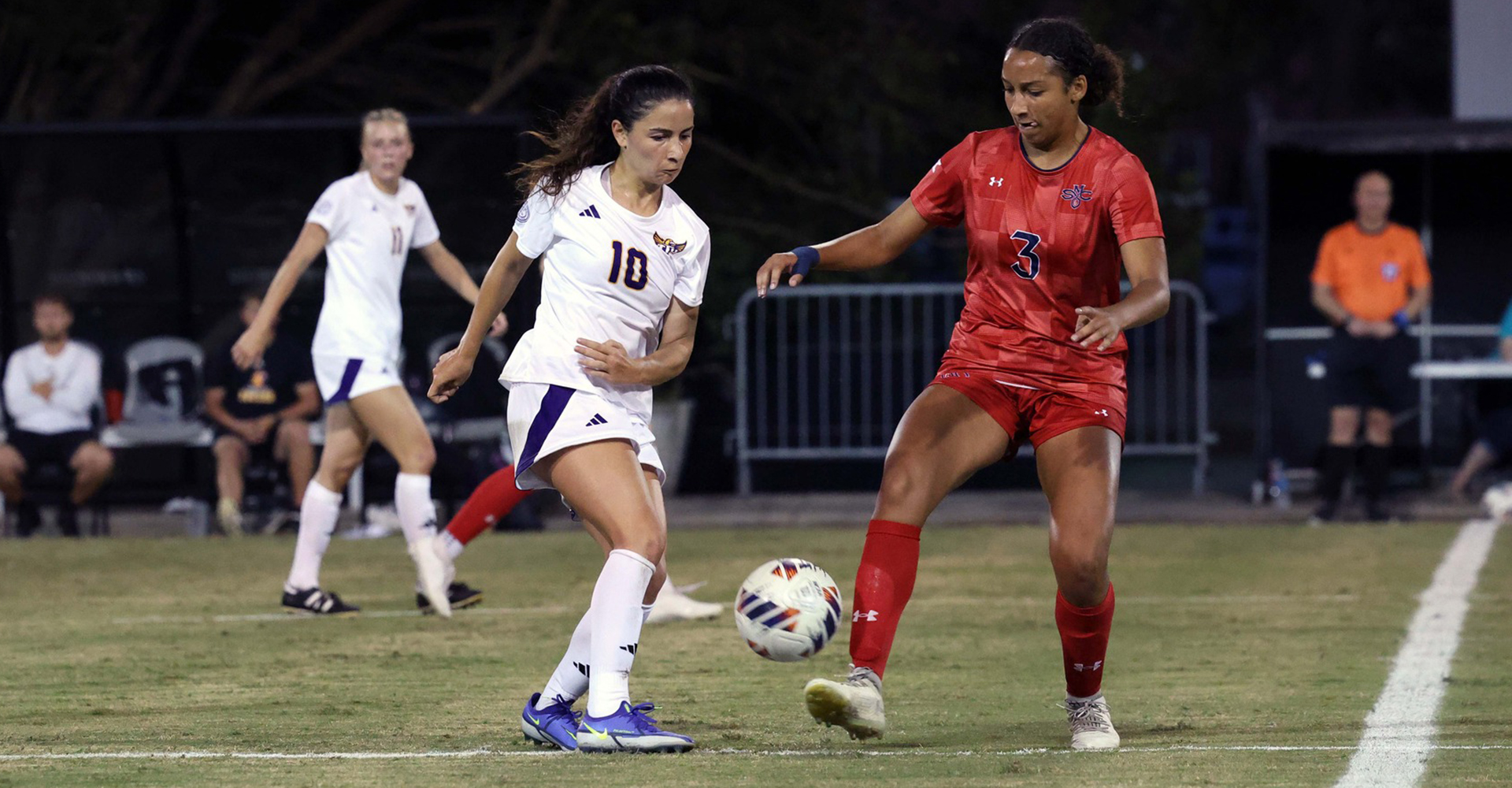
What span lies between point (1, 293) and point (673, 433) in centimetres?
498

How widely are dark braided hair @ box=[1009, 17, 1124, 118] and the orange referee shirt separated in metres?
8.32

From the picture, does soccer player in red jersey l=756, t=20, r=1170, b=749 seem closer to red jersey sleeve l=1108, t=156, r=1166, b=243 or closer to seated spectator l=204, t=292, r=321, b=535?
red jersey sleeve l=1108, t=156, r=1166, b=243

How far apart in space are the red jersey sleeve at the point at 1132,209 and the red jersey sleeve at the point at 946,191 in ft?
1.51

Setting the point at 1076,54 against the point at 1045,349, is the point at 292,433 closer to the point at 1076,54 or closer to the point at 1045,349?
the point at 1045,349

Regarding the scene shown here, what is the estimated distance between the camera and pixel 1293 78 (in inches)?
1892

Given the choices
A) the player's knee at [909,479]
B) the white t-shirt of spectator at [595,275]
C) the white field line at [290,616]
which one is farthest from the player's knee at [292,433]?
the player's knee at [909,479]

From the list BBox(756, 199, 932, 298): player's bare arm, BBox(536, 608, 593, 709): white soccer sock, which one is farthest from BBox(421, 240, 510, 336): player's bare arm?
BBox(536, 608, 593, 709): white soccer sock

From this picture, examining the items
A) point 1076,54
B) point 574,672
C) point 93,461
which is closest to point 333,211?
point 574,672

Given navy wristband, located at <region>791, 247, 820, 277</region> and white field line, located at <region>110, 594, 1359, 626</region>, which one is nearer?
navy wristband, located at <region>791, 247, 820, 277</region>

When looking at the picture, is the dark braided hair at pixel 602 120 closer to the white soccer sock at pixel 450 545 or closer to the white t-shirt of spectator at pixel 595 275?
the white t-shirt of spectator at pixel 595 275

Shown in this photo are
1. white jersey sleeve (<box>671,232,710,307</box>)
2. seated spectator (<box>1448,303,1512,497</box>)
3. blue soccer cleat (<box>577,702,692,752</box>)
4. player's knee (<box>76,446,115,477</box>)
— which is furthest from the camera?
seated spectator (<box>1448,303,1512,497</box>)

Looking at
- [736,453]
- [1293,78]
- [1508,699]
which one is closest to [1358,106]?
[1293,78]

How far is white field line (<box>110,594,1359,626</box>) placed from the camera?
9234mm

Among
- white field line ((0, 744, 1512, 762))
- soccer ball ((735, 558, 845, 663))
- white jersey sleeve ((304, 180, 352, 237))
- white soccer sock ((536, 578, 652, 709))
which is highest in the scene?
white jersey sleeve ((304, 180, 352, 237))
